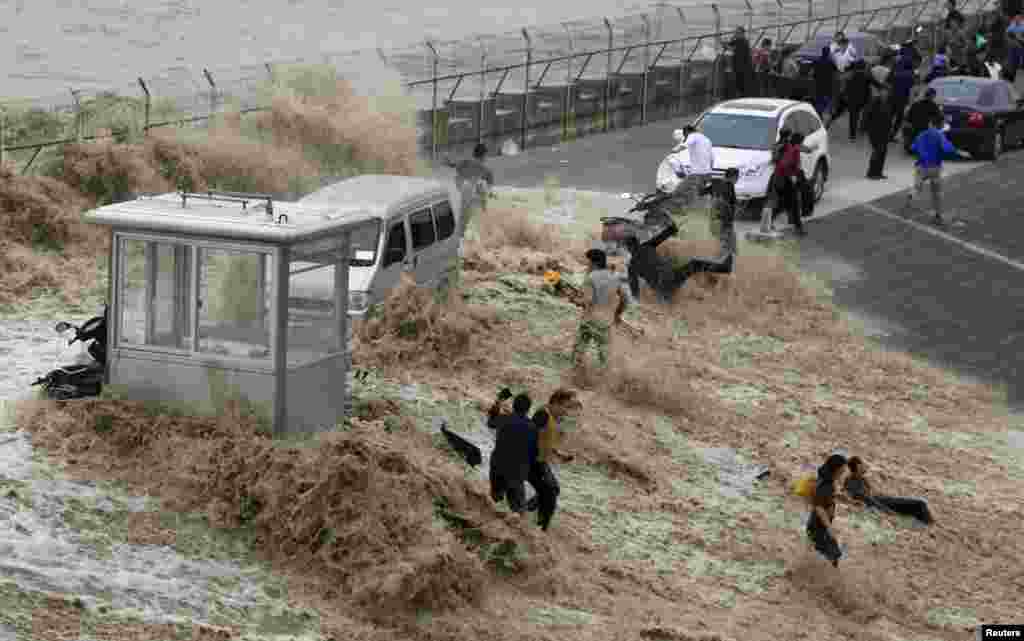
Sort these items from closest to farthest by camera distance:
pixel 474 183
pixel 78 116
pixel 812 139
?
1. pixel 474 183
2. pixel 78 116
3. pixel 812 139

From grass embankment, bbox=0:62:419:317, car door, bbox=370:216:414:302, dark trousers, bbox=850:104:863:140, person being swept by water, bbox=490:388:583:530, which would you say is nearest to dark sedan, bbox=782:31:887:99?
dark trousers, bbox=850:104:863:140

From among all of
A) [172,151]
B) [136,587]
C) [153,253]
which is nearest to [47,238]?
[172,151]

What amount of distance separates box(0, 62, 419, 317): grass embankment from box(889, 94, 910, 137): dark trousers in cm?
1026

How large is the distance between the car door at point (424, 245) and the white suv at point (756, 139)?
944 centimetres

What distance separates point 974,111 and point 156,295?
25.8 metres

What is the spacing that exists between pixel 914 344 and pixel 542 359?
6.56 m

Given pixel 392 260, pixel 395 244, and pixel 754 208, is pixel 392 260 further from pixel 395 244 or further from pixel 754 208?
pixel 754 208

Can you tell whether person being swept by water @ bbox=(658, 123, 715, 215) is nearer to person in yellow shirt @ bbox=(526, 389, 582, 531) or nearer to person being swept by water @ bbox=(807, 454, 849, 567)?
person being swept by water @ bbox=(807, 454, 849, 567)

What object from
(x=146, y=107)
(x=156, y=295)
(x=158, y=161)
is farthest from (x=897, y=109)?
(x=156, y=295)

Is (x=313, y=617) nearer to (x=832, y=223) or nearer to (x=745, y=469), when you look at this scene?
(x=745, y=469)

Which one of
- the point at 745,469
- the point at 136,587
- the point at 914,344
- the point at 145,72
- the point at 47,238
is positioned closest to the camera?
the point at 136,587

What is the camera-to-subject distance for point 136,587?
1233 cm

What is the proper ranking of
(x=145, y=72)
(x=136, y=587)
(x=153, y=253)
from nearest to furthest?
(x=136, y=587)
(x=153, y=253)
(x=145, y=72)

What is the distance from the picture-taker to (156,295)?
14.7 m
